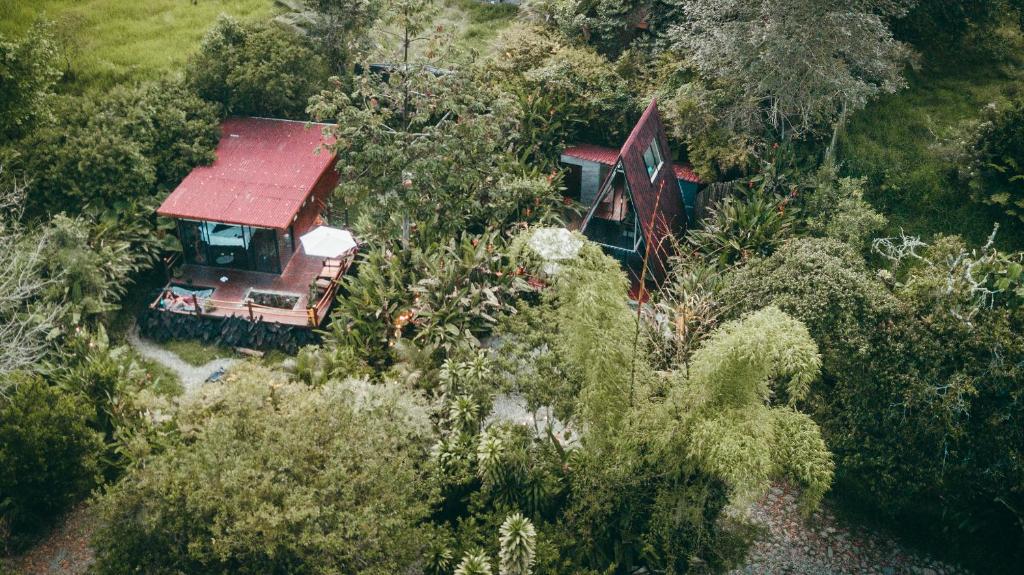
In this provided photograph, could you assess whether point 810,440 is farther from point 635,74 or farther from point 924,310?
point 635,74

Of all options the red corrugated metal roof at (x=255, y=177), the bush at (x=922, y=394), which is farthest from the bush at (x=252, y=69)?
the bush at (x=922, y=394)

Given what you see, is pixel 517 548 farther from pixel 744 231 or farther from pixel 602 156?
pixel 602 156

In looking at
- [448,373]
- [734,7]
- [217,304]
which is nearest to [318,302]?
[217,304]

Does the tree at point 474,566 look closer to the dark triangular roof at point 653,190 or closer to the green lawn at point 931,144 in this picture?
the dark triangular roof at point 653,190

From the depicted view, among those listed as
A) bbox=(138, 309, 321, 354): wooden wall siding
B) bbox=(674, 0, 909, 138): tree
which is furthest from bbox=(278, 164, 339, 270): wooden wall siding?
bbox=(674, 0, 909, 138): tree

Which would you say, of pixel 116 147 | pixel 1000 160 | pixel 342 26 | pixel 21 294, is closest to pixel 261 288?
pixel 116 147
